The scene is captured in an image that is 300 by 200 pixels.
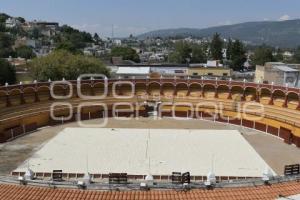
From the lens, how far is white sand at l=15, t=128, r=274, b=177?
87.6 feet

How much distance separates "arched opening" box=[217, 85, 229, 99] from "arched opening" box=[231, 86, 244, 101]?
67 cm

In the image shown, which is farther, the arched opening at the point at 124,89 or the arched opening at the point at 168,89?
the arched opening at the point at 168,89

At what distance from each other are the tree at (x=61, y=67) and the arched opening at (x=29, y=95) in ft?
30.2

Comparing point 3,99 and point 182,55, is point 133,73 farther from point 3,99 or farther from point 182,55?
point 182,55

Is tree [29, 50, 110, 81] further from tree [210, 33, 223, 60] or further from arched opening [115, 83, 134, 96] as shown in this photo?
tree [210, 33, 223, 60]

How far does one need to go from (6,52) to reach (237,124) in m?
87.4

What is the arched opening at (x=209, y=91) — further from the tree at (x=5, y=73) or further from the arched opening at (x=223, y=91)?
the tree at (x=5, y=73)

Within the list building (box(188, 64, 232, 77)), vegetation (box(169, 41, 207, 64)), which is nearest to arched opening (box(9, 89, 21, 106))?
building (box(188, 64, 232, 77))

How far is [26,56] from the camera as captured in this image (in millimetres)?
116062

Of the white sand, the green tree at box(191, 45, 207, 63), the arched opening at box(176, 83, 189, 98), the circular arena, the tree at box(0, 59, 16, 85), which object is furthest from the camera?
the green tree at box(191, 45, 207, 63)

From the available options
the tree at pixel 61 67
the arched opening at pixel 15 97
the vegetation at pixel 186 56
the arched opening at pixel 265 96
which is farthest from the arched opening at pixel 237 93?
the vegetation at pixel 186 56

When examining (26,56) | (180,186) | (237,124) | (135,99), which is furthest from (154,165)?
(26,56)

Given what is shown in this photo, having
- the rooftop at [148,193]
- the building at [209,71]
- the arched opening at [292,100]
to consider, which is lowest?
the arched opening at [292,100]

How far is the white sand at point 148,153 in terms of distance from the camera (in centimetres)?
2670
